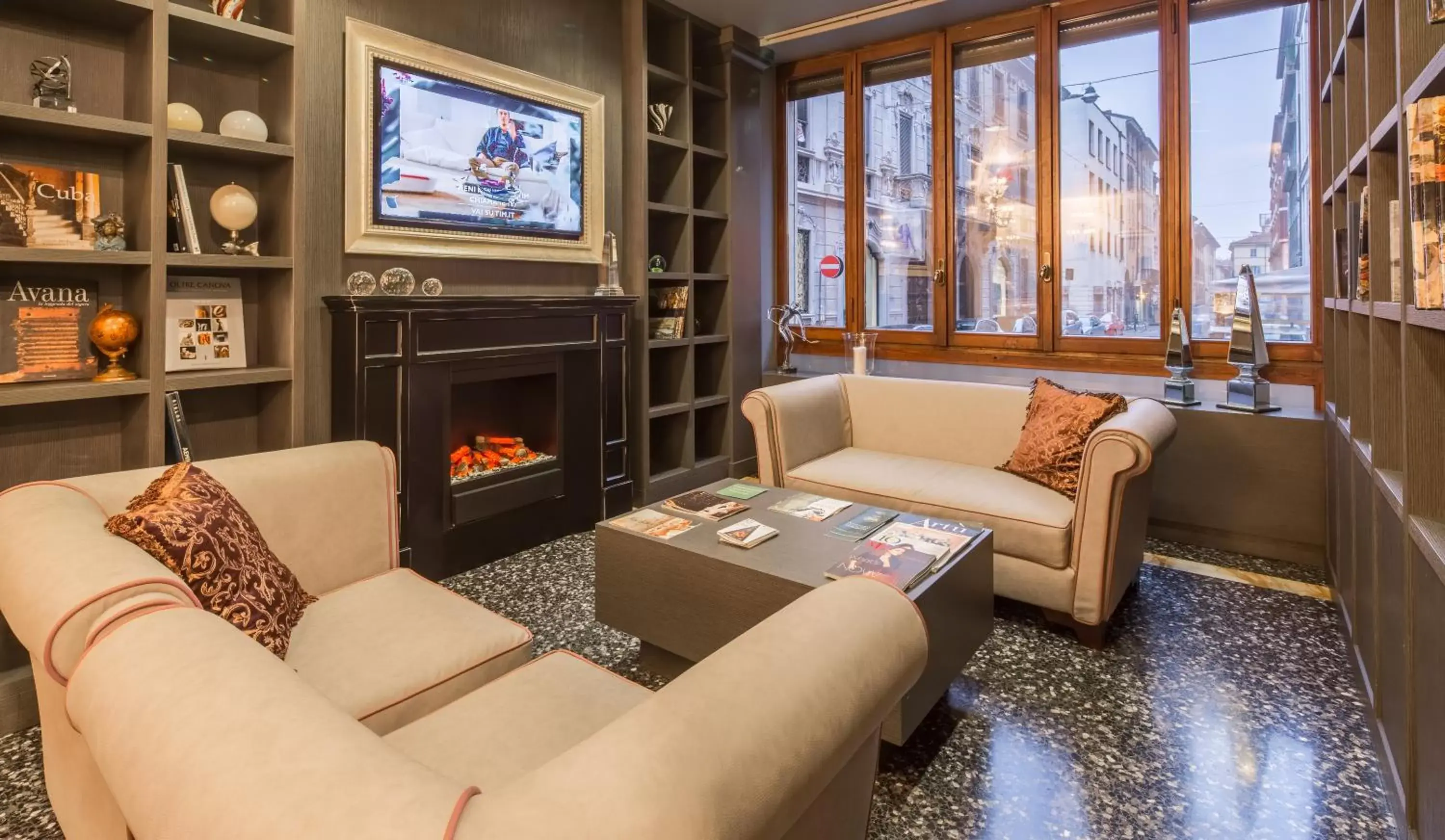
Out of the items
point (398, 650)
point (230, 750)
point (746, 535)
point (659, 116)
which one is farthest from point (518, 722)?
point (659, 116)

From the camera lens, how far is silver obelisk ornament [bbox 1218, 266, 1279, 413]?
10.7 ft

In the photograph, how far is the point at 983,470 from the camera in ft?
10.7

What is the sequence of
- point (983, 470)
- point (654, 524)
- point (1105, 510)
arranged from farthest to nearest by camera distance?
point (983, 470) < point (1105, 510) < point (654, 524)

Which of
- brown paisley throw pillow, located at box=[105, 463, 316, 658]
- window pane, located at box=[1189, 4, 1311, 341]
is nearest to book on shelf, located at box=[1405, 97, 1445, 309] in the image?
brown paisley throw pillow, located at box=[105, 463, 316, 658]

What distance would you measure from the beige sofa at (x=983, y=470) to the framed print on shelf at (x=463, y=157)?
1440 millimetres

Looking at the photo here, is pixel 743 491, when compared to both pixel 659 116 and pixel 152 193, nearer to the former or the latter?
pixel 152 193

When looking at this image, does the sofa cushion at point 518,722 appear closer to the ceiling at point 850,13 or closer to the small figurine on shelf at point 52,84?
the small figurine on shelf at point 52,84

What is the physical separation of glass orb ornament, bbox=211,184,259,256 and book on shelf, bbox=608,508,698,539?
1.66 m

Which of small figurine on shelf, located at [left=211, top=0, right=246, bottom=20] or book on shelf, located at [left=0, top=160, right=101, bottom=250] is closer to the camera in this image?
book on shelf, located at [left=0, top=160, right=101, bottom=250]

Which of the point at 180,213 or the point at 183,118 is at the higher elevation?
the point at 183,118

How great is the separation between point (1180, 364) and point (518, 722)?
139 inches

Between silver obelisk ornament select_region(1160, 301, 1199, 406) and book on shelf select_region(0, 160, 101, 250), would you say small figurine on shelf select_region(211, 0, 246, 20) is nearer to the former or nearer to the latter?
book on shelf select_region(0, 160, 101, 250)

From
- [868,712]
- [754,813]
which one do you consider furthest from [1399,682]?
[754,813]

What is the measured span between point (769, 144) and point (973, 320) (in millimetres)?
1961
